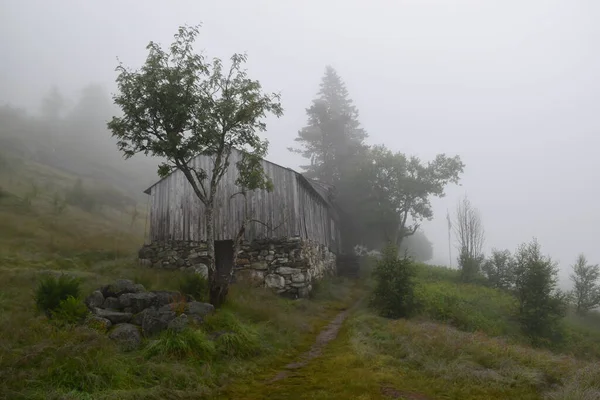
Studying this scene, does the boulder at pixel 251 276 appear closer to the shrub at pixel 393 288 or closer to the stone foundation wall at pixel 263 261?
the stone foundation wall at pixel 263 261

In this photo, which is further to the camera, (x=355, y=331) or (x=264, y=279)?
(x=264, y=279)

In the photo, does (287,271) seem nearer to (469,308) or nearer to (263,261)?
(263,261)

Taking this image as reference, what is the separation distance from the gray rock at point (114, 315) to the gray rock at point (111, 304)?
0.52 meters

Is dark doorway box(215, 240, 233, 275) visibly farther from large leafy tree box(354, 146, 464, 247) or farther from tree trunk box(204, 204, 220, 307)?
large leafy tree box(354, 146, 464, 247)

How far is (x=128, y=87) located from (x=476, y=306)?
18.4 meters

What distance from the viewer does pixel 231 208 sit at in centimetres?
2044

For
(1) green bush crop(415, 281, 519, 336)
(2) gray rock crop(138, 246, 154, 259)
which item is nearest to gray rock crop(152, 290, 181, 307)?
(1) green bush crop(415, 281, 519, 336)

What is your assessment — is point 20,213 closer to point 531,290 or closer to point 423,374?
point 423,374

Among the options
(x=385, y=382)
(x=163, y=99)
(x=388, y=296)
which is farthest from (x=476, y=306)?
(x=163, y=99)

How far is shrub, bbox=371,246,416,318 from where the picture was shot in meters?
16.0

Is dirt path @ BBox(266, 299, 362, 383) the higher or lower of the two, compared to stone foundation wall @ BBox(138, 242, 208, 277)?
lower

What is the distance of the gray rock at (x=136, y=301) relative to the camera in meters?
10.0

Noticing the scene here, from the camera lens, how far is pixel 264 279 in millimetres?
18906

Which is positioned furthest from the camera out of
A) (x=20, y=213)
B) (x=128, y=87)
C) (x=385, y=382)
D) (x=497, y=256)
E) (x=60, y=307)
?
(x=497, y=256)
